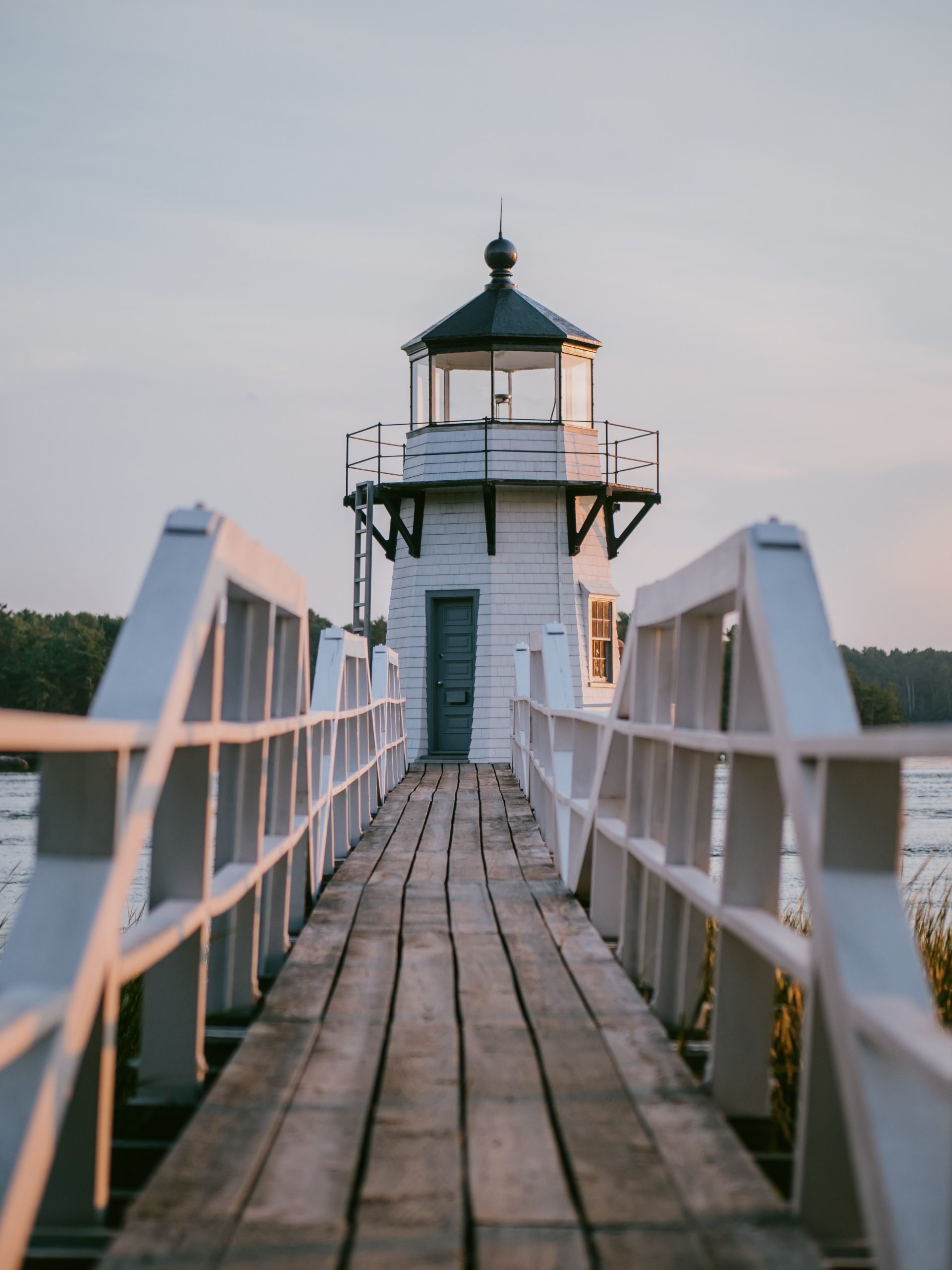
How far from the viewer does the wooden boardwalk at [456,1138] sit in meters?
1.87

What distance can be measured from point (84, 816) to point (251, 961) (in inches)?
62.8

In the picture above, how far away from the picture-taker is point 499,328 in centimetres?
1633

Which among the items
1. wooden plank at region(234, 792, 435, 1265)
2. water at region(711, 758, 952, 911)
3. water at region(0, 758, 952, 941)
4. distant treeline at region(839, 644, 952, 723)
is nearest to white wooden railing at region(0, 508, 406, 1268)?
wooden plank at region(234, 792, 435, 1265)

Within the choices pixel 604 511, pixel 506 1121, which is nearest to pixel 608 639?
pixel 604 511

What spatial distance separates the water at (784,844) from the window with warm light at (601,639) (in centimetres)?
235

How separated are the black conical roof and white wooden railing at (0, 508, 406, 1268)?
12.6 metres

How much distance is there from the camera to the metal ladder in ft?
55.1

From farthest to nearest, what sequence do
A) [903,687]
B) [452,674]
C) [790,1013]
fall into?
[903,687] → [452,674] → [790,1013]

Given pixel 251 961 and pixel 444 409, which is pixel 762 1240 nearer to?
→ pixel 251 961

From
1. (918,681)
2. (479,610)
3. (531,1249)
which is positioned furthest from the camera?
(918,681)

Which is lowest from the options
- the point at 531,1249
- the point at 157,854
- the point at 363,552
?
the point at 531,1249

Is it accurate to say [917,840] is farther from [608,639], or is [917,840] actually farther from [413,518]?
[413,518]

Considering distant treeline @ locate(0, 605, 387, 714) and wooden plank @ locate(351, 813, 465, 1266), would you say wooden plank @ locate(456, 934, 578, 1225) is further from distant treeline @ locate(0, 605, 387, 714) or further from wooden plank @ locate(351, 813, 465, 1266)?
distant treeline @ locate(0, 605, 387, 714)

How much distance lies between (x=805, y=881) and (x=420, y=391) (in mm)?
15620
